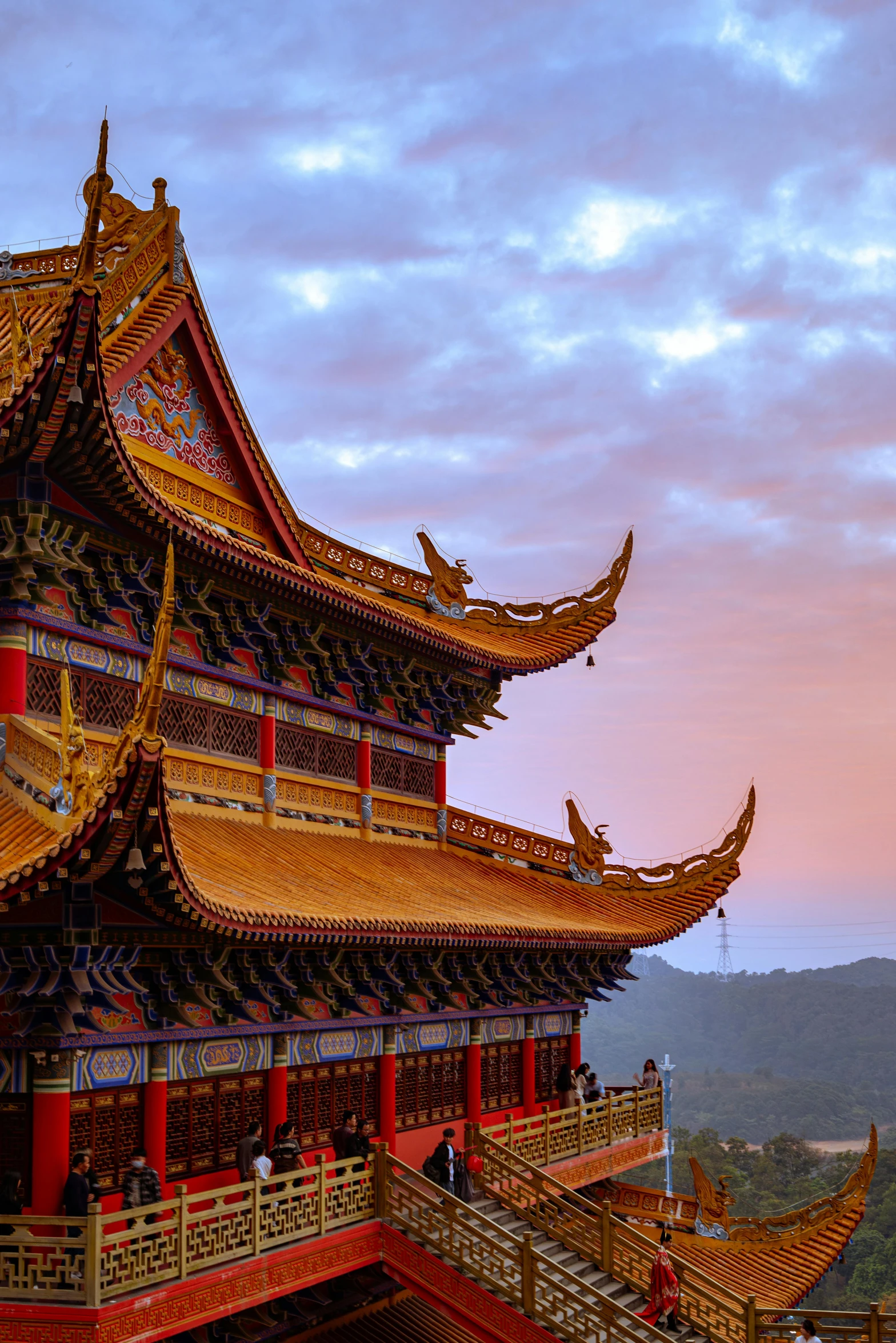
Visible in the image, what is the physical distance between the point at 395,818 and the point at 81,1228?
1123cm

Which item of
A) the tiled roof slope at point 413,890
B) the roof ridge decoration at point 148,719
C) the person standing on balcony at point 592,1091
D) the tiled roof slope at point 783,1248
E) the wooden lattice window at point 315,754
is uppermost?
the wooden lattice window at point 315,754

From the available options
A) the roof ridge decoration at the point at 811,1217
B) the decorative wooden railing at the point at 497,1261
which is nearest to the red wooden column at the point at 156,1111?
the decorative wooden railing at the point at 497,1261

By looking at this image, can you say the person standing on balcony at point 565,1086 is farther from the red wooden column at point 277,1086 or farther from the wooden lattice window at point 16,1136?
the wooden lattice window at point 16,1136

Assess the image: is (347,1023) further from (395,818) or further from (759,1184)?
(759,1184)

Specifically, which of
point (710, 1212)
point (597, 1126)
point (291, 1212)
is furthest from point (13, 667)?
point (710, 1212)

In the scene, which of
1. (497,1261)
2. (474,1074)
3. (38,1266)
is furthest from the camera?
(474,1074)

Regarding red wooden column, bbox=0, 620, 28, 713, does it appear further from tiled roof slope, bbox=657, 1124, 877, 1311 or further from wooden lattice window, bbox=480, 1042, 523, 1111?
tiled roof slope, bbox=657, 1124, 877, 1311

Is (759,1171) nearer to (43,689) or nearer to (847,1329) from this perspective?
(847,1329)

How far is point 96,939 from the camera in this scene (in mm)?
13312

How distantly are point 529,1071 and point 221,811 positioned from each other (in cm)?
851

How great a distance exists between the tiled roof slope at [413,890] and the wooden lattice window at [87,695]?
150 cm

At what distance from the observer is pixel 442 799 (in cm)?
2567

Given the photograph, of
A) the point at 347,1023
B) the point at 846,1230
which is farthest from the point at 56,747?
the point at 846,1230

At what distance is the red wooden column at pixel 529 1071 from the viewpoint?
2466 cm
